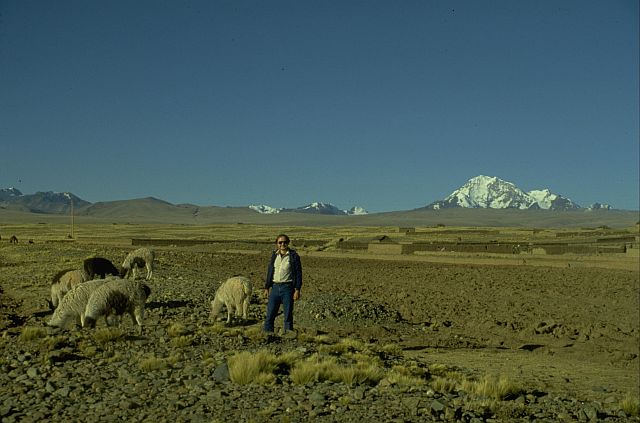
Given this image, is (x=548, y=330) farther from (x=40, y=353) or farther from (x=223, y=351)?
(x=40, y=353)

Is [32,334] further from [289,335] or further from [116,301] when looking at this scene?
[289,335]

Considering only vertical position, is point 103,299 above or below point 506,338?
above

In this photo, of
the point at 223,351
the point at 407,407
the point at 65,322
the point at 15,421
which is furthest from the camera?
the point at 65,322

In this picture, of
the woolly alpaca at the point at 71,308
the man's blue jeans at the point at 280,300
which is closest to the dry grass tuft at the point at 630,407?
the man's blue jeans at the point at 280,300

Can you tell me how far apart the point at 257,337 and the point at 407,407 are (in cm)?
424

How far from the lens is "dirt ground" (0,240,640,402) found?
13914 millimetres

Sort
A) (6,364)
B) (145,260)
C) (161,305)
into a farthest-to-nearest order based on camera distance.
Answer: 1. (145,260)
2. (161,305)
3. (6,364)

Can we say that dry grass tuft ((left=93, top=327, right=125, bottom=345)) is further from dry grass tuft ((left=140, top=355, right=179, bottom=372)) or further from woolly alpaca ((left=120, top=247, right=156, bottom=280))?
woolly alpaca ((left=120, top=247, right=156, bottom=280))

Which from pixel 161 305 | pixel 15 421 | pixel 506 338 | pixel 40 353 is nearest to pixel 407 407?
pixel 15 421

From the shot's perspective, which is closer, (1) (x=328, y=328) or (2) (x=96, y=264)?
(1) (x=328, y=328)

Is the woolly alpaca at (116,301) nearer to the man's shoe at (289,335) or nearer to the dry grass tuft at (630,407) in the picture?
the man's shoe at (289,335)

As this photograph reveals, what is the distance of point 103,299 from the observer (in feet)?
42.0

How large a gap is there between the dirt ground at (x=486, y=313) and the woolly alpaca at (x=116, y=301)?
1695 mm

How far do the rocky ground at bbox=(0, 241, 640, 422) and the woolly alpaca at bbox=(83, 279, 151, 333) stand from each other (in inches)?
16.4
